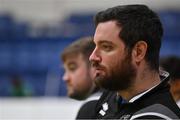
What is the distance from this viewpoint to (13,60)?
27.8ft

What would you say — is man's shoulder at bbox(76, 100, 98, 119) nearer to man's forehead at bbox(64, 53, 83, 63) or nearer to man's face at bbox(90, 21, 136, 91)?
man's face at bbox(90, 21, 136, 91)

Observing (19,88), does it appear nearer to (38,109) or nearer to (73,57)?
(38,109)

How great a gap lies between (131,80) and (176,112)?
0.20 meters

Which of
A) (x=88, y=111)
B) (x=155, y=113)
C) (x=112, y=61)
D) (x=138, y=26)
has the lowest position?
(x=88, y=111)

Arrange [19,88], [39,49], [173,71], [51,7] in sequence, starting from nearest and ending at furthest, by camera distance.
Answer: [173,71] < [19,88] < [39,49] < [51,7]

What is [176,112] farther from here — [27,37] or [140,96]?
[27,37]

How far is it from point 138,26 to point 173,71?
4.33 feet

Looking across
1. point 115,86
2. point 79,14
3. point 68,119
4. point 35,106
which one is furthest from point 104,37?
point 79,14

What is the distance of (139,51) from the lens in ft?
5.99

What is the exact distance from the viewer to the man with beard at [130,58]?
1815mm

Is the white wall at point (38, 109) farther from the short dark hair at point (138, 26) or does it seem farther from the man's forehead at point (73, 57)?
the short dark hair at point (138, 26)

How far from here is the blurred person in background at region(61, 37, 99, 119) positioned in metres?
2.86

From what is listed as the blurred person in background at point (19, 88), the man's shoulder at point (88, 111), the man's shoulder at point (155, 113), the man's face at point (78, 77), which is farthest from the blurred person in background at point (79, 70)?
the blurred person in background at point (19, 88)

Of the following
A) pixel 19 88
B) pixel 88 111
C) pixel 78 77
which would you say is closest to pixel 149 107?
pixel 88 111
